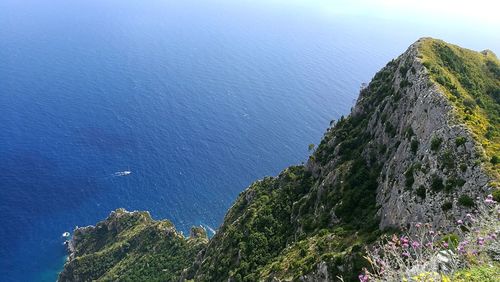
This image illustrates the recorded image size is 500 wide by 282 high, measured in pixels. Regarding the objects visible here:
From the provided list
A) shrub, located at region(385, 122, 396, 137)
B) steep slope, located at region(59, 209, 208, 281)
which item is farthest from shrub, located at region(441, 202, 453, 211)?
steep slope, located at region(59, 209, 208, 281)

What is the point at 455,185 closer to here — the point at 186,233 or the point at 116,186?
the point at 186,233

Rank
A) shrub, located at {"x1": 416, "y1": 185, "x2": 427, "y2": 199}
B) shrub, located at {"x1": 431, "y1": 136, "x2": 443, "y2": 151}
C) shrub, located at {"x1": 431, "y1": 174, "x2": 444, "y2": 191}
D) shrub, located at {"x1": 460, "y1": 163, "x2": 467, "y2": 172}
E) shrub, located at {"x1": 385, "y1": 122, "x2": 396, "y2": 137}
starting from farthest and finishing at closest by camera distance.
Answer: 1. shrub, located at {"x1": 385, "y1": 122, "x2": 396, "y2": 137}
2. shrub, located at {"x1": 431, "y1": 136, "x2": 443, "y2": 151}
3. shrub, located at {"x1": 416, "y1": 185, "x2": 427, "y2": 199}
4. shrub, located at {"x1": 431, "y1": 174, "x2": 444, "y2": 191}
5. shrub, located at {"x1": 460, "y1": 163, "x2": 467, "y2": 172}

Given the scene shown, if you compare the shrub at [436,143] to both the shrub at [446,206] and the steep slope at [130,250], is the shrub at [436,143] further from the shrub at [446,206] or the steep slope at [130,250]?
the steep slope at [130,250]

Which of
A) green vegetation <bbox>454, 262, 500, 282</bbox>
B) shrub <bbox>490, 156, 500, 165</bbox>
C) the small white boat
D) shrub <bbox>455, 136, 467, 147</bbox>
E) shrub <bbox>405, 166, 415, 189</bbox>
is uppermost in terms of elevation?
the small white boat

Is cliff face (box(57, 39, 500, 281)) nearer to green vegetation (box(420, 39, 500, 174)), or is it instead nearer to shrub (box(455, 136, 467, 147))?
shrub (box(455, 136, 467, 147))

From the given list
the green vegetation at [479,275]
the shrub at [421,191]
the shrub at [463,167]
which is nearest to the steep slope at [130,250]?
the shrub at [421,191]

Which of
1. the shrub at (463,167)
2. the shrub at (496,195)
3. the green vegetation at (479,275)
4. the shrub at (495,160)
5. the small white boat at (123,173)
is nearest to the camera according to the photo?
the green vegetation at (479,275)
